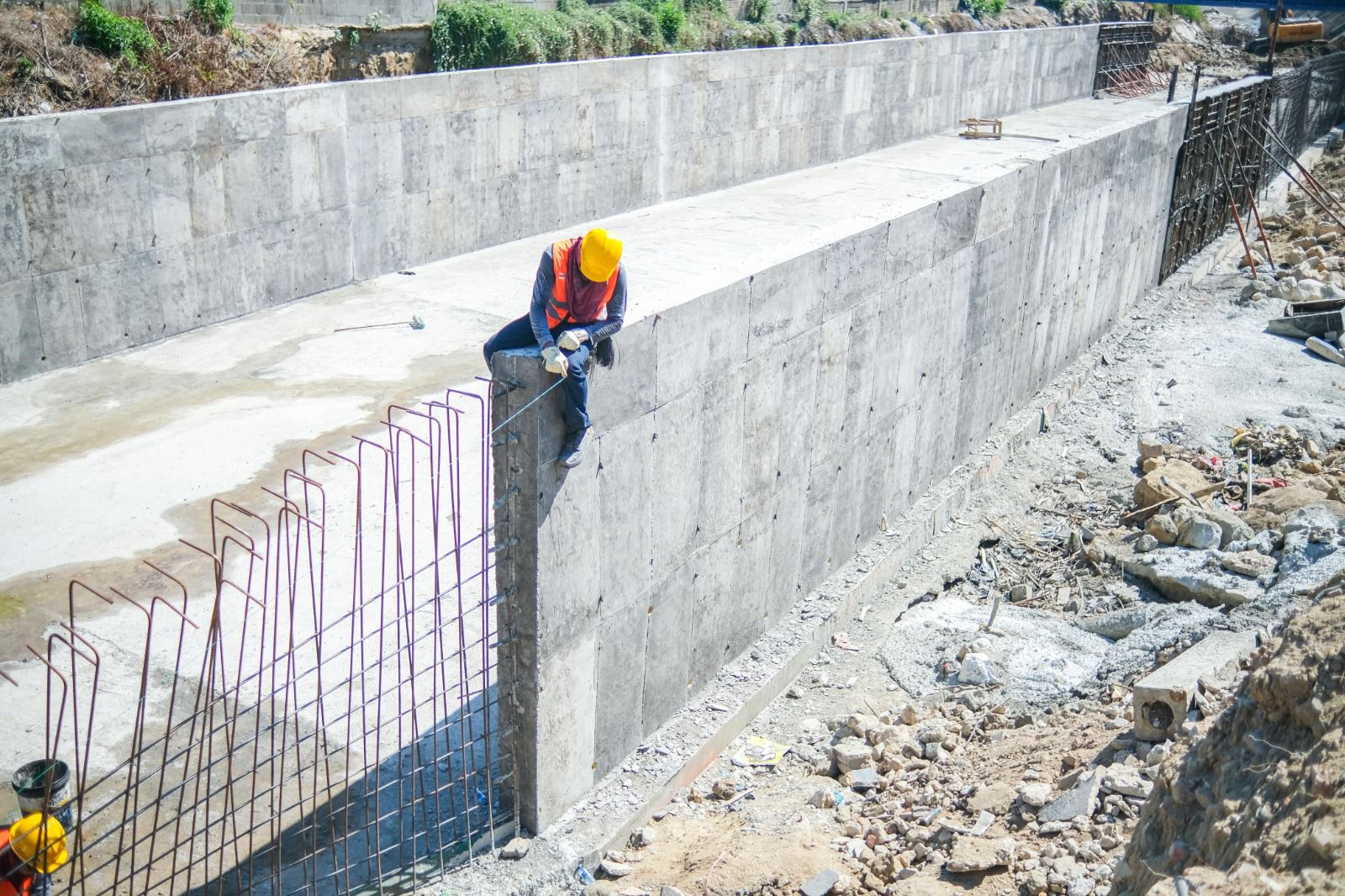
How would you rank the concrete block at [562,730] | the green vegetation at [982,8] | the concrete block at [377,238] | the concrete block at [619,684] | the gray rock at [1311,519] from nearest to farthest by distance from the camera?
the concrete block at [562,730]
the concrete block at [619,684]
the gray rock at [1311,519]
the concrete block at [377,238]
the green vegetation at [982,8]

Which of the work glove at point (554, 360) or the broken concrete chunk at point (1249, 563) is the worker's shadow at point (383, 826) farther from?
the broken concrete chunk at point (1249, 563)

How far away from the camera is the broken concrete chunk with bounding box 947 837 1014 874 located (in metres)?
5.46

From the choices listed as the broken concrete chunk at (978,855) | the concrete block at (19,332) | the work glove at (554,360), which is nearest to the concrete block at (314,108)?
the concrete block at (19,332)

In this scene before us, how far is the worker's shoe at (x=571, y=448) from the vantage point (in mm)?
5477

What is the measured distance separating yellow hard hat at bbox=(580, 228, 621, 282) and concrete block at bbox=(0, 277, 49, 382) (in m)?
7.34

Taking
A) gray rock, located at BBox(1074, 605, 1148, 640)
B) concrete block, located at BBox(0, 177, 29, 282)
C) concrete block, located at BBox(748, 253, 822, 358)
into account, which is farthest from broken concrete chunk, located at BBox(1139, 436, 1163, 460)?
concrete block, located at BBox(0, 177, 29, 282)

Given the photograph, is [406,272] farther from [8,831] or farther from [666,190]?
[8,831]

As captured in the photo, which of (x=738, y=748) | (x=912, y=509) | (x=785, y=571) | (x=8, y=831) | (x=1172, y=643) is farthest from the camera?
(x=912, y=509)

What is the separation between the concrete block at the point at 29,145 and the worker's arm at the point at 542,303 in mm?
6853

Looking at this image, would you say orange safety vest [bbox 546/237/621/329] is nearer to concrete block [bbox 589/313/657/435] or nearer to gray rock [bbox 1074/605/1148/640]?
concrete block [bbox 589/313/657/435]

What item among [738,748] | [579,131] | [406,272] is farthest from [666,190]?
[738,748]

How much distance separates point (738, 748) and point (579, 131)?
1137cm

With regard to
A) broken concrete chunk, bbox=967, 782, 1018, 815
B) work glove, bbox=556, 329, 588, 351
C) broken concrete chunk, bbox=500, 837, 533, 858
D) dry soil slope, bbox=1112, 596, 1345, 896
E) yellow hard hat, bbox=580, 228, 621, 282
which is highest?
yellow hard hat, bbox=580, 228, 621, 282

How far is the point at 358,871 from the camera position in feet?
18.0
